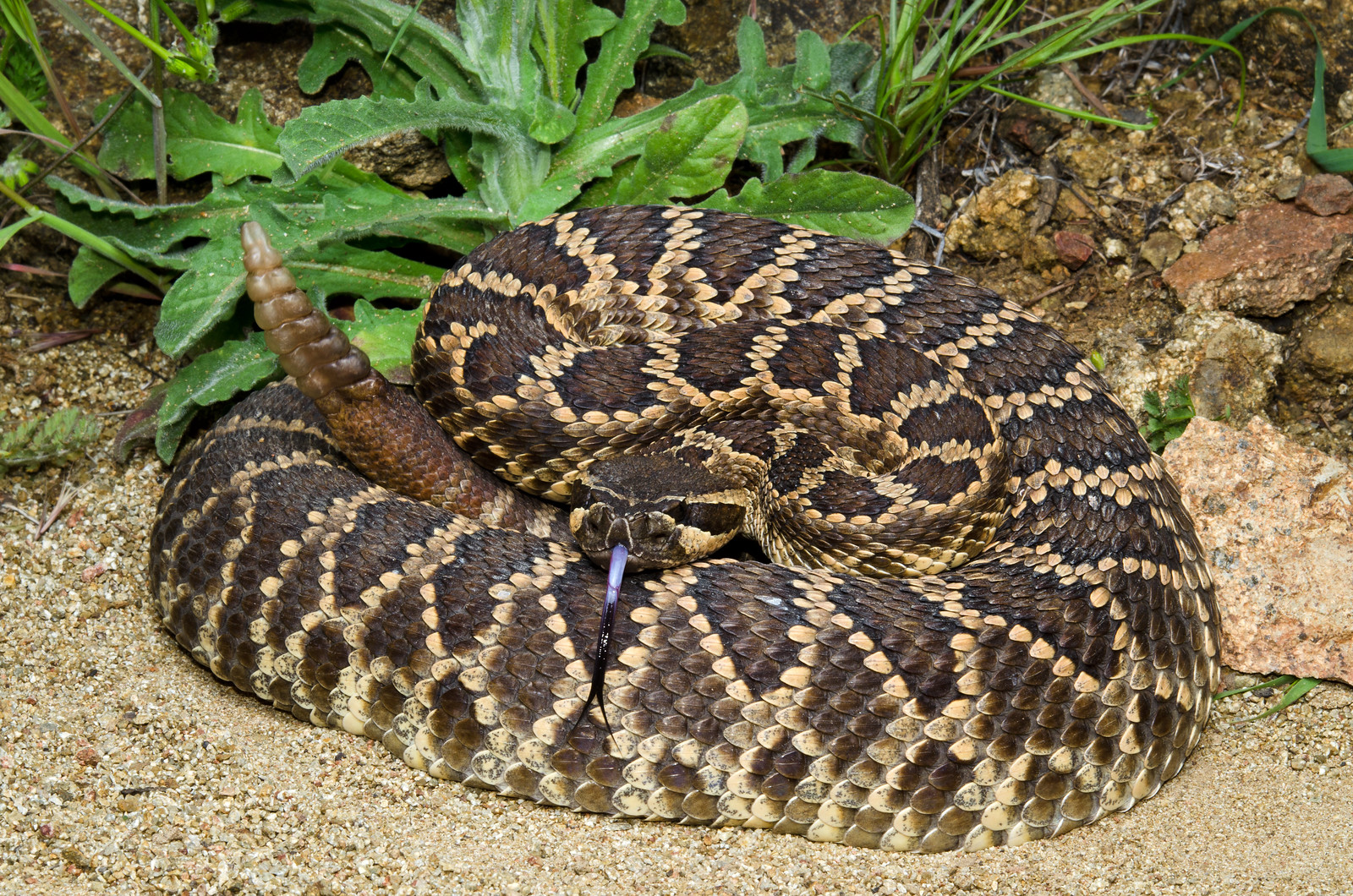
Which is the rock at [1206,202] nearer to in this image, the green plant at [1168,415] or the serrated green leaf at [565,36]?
the green plant at [1168,415]

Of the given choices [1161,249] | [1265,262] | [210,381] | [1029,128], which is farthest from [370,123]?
[1265,262]

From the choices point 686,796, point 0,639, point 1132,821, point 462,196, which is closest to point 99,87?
point 462,196

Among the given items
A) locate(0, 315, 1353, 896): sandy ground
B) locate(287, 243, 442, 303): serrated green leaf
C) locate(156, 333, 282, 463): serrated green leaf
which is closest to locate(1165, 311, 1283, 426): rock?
locate(0, 315, 1353, 896): sandy ground

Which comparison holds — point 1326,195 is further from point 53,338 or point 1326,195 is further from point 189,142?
point 53,338

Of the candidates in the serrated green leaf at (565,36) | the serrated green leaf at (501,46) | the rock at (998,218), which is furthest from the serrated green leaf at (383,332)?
the rock at (998,218)

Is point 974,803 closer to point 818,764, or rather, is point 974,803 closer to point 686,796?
point 818,764
